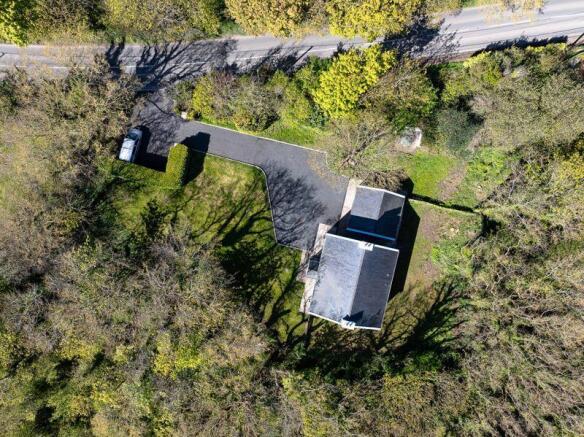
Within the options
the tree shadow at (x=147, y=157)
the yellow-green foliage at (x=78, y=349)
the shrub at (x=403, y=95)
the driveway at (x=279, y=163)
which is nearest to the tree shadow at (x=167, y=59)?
the driveway at (x=279, y=163)

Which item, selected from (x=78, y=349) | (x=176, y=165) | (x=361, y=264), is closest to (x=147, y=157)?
(x=176, y=165)

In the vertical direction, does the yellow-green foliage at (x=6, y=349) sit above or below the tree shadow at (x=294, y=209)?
below

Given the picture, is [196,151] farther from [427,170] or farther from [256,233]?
[427,170]

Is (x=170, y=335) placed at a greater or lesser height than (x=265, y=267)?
lesser

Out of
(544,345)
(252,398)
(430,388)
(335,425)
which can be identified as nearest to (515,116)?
(544,345)

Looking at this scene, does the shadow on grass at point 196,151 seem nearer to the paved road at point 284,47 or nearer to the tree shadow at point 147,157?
the tree shadow at point 147,157

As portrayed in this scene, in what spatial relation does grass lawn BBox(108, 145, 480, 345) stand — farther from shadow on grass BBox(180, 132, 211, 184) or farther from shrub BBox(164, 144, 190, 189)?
shrub BBox(164, 144, 190, 189)

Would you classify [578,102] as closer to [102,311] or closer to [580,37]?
[580,37]
